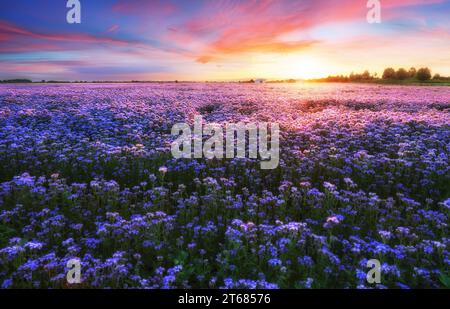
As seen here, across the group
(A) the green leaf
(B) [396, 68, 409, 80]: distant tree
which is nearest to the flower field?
(A) the green leaf

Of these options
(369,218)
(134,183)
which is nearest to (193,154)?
(134,183)

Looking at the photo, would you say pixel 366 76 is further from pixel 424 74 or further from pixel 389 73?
pixel 424 74

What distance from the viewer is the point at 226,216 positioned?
6465mm

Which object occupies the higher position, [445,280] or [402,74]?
[402,74]

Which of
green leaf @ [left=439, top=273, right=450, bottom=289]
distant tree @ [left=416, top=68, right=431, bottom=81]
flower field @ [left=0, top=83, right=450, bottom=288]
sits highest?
distant tree @ [left=416, top=68, right=431, bottom=81]

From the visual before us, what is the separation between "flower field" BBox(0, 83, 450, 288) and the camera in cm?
469

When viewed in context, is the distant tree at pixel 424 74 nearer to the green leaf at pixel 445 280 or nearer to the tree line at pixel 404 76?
the tree line at pixel 404 76

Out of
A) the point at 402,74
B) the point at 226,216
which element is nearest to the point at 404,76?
the point at 402,74

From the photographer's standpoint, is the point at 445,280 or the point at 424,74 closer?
the point at 445,280

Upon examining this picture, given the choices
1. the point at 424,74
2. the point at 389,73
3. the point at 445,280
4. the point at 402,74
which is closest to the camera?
the point at 445,280

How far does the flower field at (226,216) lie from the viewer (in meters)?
4.69

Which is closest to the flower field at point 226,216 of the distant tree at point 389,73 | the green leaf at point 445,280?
the green leaf at point 445,280

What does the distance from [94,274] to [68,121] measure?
11912 mm

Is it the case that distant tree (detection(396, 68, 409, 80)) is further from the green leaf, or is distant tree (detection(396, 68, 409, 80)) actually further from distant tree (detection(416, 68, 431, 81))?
the green leaf
